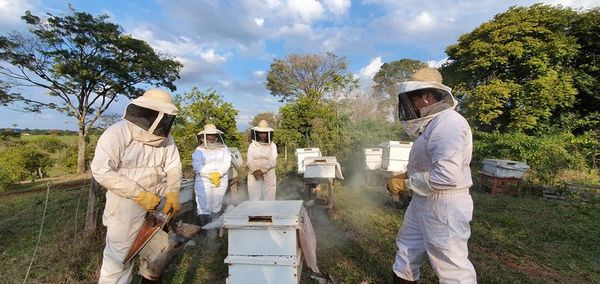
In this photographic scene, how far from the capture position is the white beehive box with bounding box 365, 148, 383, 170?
389 inches

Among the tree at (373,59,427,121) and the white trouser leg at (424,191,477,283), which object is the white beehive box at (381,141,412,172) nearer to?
the white trouser leg at (424,191,477,283)

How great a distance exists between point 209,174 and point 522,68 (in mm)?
14652

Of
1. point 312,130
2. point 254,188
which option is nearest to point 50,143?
point 312,130

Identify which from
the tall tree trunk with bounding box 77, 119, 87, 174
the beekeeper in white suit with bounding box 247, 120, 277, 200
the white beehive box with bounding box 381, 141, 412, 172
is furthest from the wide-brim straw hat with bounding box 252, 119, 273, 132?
the tall tree trunk with bounding box 77, 119, 87, 174

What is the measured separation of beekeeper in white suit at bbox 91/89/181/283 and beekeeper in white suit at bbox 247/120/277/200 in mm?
2970

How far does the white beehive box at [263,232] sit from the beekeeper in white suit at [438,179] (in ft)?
3.08

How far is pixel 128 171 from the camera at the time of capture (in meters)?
2.53

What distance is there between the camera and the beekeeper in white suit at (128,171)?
7.80 ft

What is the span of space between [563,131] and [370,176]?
8.62 meters

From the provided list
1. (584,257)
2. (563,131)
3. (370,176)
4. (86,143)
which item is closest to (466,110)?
(563,131)

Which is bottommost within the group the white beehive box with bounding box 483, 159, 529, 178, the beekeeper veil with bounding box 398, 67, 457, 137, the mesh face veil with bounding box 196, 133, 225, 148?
the white beehive box with bounding box 483, 159, 529, 178

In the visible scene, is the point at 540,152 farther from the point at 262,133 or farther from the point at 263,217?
the point at 263,217

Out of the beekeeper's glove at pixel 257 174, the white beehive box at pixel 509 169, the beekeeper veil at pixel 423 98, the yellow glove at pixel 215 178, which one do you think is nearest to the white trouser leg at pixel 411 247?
the beekeeper veil at pixel 423 98

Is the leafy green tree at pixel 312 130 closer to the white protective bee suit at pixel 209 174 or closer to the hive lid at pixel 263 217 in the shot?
the white protective bee suit at pixel 209 174
